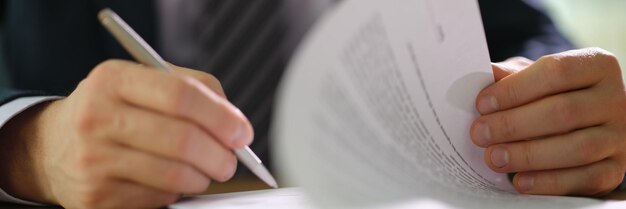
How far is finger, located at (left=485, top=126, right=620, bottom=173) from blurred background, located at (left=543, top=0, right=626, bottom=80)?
43.6 inches

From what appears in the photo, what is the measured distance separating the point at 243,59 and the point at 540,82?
50cm

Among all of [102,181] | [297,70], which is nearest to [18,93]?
[102,181]

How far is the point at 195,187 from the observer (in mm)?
369

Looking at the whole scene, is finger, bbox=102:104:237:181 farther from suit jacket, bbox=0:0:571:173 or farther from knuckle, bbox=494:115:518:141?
suit jacket, bbox=0:0:571:173

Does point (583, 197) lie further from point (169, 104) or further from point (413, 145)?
point (169, 104)

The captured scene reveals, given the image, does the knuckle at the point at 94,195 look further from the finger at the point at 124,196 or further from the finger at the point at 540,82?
the finger at the point at 540,82

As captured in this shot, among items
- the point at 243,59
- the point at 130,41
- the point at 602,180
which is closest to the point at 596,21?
the point at 243,59

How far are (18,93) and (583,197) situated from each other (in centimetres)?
42

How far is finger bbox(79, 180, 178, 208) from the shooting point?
0.38 meters

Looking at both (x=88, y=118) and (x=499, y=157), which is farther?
(x=499, y=157)

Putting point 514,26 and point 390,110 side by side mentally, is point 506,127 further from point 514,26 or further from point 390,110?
point 514,26

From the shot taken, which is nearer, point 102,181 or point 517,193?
point 102,181

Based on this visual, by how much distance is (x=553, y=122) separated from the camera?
1.52 ft

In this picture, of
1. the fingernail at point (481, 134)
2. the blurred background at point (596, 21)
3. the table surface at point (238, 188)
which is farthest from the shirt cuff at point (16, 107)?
the blurred background at point (596, 21)
